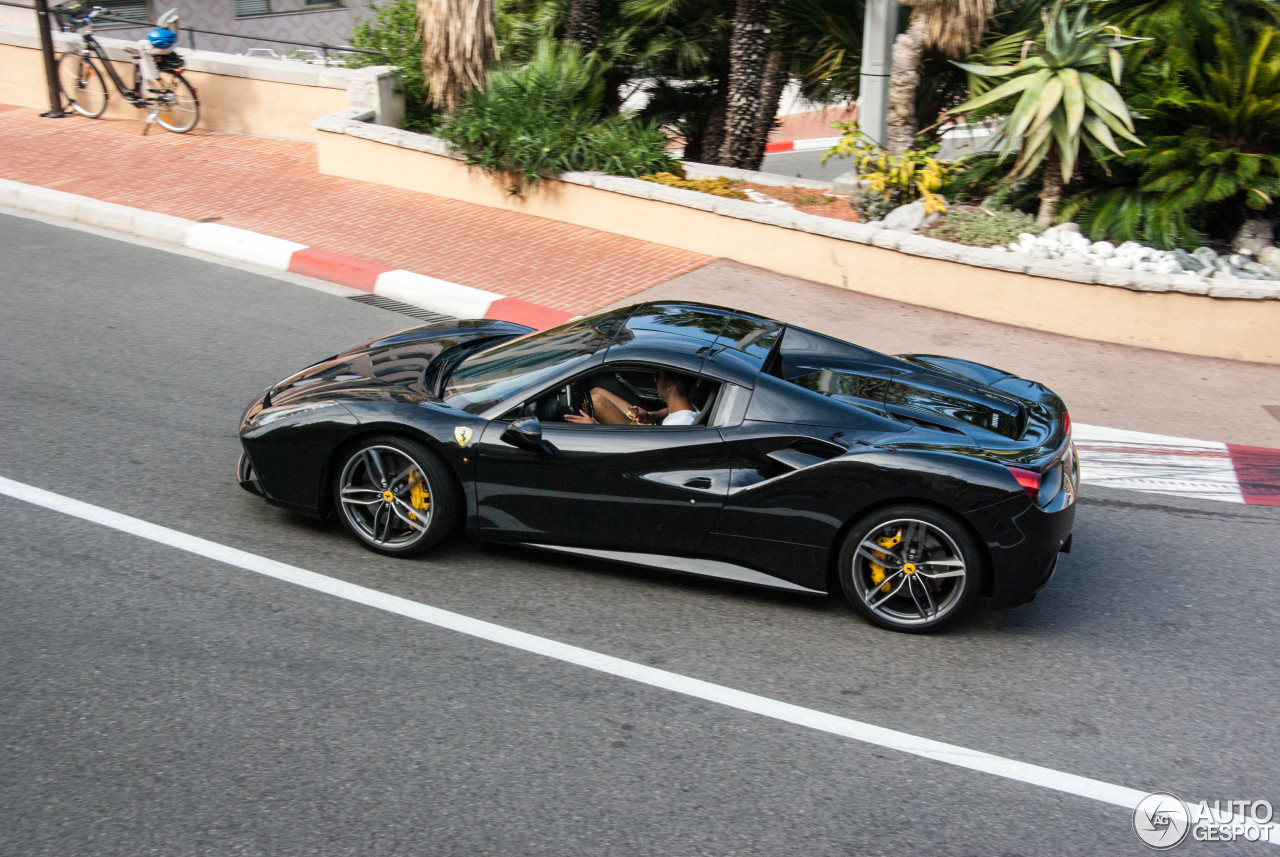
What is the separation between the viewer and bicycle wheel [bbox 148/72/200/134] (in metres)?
14.3

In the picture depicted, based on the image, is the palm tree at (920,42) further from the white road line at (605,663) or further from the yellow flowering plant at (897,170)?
the white road line at (605,663)

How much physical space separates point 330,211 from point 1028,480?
9.07 metres

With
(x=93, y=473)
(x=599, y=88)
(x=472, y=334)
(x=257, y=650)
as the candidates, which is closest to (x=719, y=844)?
(x=257, y=650)

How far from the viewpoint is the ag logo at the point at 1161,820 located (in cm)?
388

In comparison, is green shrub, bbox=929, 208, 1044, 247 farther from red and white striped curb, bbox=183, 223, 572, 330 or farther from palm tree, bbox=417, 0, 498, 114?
palm tree, bbox=417, 0, 498, 114

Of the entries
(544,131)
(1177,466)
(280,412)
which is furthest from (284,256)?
(1177,466)

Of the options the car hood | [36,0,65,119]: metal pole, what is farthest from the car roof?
[36,0,65,119]: metal pole

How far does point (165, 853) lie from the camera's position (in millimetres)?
3533

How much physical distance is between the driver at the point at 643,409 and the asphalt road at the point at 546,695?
0.79 meters

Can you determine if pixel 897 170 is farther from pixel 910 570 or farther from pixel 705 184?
pixel 910 570

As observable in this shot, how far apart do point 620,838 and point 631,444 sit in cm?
195

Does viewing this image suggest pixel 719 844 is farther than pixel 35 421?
No

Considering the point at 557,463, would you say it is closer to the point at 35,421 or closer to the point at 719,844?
the point at 719,844

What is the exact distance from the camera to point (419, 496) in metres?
5.41
